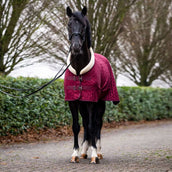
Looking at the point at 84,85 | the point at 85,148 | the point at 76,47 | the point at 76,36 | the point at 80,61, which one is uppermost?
the point at 76,36

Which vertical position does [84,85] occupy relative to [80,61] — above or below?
below

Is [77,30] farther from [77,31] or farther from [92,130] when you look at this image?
[92,130]

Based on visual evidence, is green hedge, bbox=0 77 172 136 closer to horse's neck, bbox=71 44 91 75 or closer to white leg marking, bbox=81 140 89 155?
white leg marking, bbox=81 140 89 155

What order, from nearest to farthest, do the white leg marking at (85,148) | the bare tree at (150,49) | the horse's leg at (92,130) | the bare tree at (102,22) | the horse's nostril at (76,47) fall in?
the horse's nostril at (76,47) < the horse's leg at (92,130) < the white leg marking at (85,148) < the bare tree at (102,22) < the bare tree at (150,49)

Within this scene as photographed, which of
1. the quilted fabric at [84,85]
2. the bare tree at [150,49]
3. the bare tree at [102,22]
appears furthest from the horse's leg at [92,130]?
→ the bare tree at [150,49]

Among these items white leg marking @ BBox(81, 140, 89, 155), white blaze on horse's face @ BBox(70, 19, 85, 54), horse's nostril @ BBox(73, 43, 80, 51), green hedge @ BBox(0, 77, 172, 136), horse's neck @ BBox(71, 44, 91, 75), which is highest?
white blaze on horse's face @ BBox(70, 19, 85, 54)

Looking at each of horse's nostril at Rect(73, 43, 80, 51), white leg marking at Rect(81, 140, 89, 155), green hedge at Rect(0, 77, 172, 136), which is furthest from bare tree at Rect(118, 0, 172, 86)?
horse's nostril at Rect(73, 43, 80, 51)

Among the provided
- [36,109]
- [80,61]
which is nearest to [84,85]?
[80,61]

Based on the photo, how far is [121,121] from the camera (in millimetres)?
16266

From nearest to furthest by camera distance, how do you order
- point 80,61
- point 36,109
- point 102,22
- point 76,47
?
point 76,47 < point 80,61 < point 36,109 < point 102,22

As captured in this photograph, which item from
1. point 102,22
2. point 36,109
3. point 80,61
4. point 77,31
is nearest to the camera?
point 77,31

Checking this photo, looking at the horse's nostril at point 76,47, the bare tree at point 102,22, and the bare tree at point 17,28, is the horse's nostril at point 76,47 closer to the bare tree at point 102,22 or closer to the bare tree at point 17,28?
the bare tree at point 17,28

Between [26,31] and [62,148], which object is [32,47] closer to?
[26,31]

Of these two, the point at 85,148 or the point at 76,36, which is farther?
the point at 85,148
